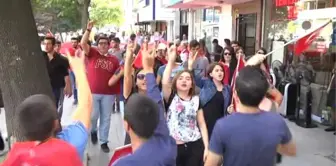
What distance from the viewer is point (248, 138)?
8.41ft

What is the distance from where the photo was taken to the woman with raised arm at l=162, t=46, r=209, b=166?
3.90m

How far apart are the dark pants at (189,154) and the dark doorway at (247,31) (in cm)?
964

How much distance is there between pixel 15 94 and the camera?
A: 163 inches

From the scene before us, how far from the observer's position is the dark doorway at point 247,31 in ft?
44.0

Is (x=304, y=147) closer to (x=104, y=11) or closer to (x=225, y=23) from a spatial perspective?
(x=225, y=23)

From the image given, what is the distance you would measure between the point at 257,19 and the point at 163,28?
20.6 m

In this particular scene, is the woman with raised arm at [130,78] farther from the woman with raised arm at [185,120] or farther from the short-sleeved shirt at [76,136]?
the short-sleeved shirt at [76,136]

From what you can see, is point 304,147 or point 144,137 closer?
point 144,137

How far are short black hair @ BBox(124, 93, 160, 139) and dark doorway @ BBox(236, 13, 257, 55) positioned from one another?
11276 millimetres

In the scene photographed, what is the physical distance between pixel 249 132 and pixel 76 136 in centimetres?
102

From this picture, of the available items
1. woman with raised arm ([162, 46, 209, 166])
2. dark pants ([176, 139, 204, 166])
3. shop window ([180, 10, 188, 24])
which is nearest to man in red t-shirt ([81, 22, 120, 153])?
woman with raised arm ([162, 46, 209, 166])

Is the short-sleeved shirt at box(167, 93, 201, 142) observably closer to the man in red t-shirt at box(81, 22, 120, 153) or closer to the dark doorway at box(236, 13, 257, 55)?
the man in red t-shirt at box(81, 22, 120, 153)

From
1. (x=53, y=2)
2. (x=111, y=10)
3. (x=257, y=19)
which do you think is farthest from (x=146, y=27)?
(x=257, y=19)

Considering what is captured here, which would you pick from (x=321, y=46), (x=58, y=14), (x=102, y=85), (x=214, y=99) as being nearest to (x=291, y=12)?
(x=321, y=46)
